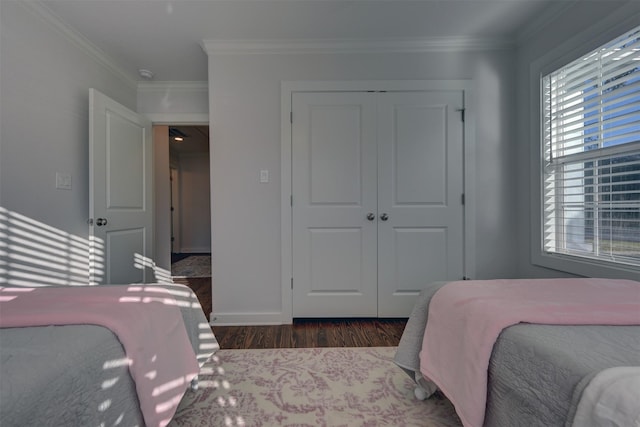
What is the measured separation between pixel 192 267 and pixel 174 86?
128 inches

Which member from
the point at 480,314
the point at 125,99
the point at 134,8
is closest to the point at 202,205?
the point at 125,99

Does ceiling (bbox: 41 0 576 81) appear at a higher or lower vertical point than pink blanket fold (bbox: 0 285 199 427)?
higher

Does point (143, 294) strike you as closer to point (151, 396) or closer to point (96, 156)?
point (151, 396)

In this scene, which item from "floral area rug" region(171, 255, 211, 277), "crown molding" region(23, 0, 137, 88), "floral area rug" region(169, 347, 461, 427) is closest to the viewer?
"floral area rug" region(169, 347, 461, 427)

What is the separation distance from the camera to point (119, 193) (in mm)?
2482

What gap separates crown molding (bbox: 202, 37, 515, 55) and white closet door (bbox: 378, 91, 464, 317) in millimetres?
379

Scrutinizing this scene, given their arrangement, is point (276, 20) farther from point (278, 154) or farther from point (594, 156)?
Result: point (594, 156)

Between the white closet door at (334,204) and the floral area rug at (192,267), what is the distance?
2759mm

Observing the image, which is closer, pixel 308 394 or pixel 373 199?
pixel 308 394

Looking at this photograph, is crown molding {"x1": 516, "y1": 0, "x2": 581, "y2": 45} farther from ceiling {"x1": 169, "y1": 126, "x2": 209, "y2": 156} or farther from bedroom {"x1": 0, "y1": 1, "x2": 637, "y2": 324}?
ceiling {"x1": 169, "y1": 126, "x2": 209, "y2": 156}

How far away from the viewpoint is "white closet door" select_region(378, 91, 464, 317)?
7.99 ft

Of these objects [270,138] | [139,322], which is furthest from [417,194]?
[139,322]

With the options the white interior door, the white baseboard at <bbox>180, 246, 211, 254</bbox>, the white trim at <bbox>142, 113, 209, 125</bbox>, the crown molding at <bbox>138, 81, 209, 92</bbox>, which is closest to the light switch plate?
the white interior door

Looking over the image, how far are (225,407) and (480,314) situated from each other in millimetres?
1236
